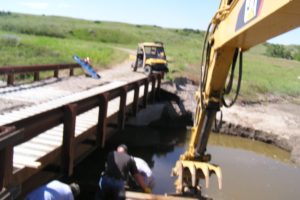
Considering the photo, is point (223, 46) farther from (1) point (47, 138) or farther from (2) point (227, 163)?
(2) point (227, 163)

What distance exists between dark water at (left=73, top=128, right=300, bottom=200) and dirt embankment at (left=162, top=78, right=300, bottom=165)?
0.41m

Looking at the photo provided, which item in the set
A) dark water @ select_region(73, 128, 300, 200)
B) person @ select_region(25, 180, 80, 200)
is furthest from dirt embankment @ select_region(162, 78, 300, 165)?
person @ select_region(25, 180, 80, 200)

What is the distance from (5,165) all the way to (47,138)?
3396 millimetres

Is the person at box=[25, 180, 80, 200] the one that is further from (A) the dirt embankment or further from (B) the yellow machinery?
(A) the dirt embankment

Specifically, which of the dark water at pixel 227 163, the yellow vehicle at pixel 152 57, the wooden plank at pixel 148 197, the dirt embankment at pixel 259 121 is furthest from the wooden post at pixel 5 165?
the yellow vehicle at pixel 152 57

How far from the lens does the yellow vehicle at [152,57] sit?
2421cm

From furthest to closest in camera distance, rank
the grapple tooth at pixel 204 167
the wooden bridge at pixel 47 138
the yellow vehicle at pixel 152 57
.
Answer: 1. the yellow vehicle at pixel 152 57
2. the grapple tooth at pixel 204 167
3. the wooden bridge at pixel 47 138

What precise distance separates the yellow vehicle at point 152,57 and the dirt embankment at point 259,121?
113 cm

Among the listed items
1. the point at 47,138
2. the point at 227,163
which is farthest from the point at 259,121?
the point at 47,138

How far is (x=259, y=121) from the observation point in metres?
21.1

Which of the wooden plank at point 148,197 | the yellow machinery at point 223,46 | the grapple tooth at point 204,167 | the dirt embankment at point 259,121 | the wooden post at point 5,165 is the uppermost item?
the yellow machinery at point 223,46

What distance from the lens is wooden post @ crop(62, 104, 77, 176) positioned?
24.9 ft

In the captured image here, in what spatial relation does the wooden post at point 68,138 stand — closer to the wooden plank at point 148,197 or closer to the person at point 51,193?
the wooden plank at point 148,197

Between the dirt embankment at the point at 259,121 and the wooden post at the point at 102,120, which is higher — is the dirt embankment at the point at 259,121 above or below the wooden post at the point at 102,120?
below
